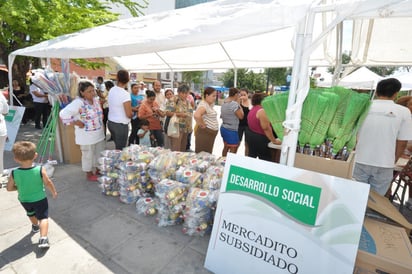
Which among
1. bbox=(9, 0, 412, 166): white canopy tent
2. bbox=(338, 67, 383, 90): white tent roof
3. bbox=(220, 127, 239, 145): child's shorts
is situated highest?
bbox=(338, 67, 383, 90): white tent roof

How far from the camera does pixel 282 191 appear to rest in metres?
1.66

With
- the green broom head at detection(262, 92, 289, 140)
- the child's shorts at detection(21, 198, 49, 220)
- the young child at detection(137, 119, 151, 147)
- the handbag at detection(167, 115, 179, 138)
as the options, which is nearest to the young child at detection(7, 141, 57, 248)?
the child's shorts at detection(21, 198, 49, 220)

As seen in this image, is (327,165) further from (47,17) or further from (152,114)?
(47,17)

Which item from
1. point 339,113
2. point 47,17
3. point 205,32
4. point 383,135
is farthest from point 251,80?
point 339,113

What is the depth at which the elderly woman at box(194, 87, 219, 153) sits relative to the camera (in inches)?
147

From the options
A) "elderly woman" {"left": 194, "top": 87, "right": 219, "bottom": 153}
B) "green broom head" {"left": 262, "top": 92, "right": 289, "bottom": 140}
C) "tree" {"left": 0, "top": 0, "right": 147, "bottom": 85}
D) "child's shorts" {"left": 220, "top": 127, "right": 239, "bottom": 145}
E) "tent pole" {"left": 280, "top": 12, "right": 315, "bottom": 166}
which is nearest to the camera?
"tent pole" {"left": 280, "top": 12, "right": 315, "bottom": 166}

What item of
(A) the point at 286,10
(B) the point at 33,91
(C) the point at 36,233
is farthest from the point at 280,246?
(B) the point at 33,91

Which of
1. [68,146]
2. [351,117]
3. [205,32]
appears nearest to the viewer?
[351,117]

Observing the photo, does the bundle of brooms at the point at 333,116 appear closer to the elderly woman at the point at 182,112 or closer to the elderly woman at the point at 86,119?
the elderly woman at the point at 182,112

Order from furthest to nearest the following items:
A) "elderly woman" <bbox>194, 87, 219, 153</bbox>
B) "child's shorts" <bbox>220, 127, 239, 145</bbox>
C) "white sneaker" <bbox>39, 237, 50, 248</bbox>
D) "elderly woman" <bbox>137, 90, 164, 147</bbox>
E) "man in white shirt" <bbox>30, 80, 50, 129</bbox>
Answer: "man in white shirt" <bbox>30, 80, 50, 129</bbox>, "elderly woman" <bbox>137, 90, 164, 147</bbox>, "child's shorts" <bbox>220, 127, 239, 145</bbox>, "elderly woman" <bbox>194, 87, 219, 153</bbox>, "white sneaker" <bbox>39, 237, 50, 248</bbox>

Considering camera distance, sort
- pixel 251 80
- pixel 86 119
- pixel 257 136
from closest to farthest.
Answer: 1. pixel 86 119
2. pixel 257 136
3. pixel 251 80

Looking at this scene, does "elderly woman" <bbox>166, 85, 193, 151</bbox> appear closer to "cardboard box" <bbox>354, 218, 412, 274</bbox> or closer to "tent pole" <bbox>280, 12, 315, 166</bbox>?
"tent pole" <bbox>280, 12, 315, 166</bbox>

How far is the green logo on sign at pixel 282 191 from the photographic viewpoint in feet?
5.08

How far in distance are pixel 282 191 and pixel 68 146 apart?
169 inches
